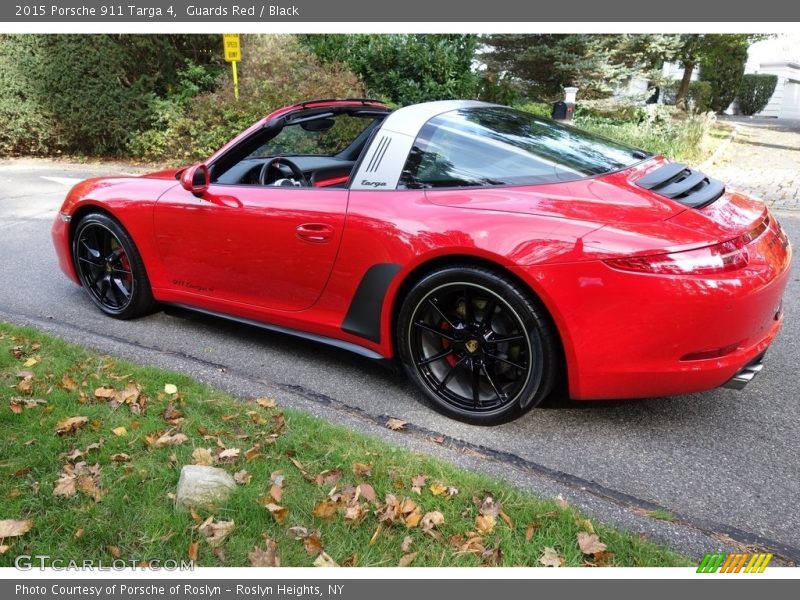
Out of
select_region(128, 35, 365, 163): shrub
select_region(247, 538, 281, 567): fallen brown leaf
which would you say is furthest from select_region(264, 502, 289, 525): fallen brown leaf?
select_region(128, 35, 365, 163): shrub

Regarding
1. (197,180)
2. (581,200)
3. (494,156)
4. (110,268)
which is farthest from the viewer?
(110,268)

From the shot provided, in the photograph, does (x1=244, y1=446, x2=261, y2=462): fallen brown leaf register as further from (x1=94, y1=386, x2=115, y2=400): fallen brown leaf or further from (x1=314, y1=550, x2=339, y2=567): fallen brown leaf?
(x1=94, y1=386, x2=115, y2=400): fallen brown leaf

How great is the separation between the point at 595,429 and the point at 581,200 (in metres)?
1.04

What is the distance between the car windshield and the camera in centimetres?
297

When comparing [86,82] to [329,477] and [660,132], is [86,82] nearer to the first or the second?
[660,132]

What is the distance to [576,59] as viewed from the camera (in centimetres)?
1442

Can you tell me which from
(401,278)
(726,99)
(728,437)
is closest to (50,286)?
(401,278)

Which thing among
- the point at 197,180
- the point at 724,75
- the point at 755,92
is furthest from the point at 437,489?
the point at 755,92

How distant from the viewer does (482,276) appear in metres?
2.73

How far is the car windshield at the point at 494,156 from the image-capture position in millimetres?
2973

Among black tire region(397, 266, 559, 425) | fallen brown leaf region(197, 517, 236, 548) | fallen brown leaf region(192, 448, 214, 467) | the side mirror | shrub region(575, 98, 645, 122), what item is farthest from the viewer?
shrub region(575, 98, 645, 122)

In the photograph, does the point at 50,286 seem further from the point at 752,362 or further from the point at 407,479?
the point at 752,362

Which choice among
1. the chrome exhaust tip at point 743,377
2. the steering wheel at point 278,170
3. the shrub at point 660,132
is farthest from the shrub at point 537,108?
the chrome exhaust tip at point 743,377

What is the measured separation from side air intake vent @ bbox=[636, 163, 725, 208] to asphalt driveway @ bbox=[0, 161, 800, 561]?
0.99 m
